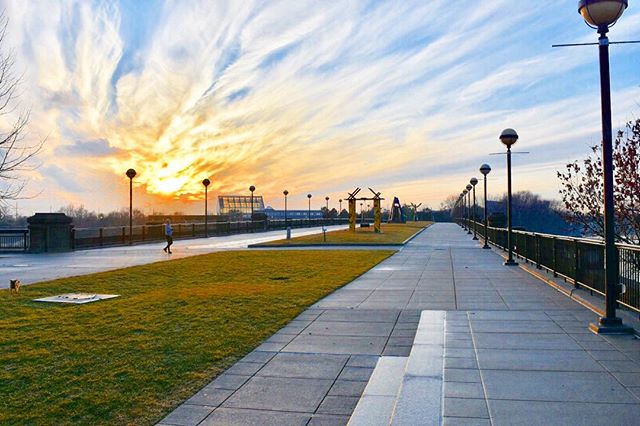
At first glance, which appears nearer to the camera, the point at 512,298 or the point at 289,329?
the point at 289,329

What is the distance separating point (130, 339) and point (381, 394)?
11.9ft

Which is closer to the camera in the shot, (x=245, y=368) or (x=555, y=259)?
(x=245, y=368)

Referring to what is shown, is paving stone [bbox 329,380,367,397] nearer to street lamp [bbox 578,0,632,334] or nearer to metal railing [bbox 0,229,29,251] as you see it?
street lamp [bbox 578,0,632,334]

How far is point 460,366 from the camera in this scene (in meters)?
5.48

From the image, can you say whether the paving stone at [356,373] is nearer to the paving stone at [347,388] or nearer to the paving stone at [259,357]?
the paving stone at [347,388]

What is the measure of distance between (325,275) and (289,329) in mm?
6694

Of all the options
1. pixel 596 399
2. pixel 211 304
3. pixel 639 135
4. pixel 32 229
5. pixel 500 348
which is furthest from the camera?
pixel 32 229

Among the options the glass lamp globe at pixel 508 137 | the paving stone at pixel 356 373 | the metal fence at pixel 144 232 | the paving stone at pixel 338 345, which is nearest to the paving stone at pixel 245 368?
the paving stone at pixel 338 345

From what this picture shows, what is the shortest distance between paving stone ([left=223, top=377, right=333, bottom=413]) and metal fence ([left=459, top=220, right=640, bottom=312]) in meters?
5.12

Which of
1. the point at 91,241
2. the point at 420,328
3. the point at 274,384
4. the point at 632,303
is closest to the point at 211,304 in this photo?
the point at 420,328

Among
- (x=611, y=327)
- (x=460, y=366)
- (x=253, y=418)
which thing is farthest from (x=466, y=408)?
(x=611, y=327)

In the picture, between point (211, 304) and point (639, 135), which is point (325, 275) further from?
point (639, 135)

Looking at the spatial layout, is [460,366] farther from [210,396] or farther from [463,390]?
[210,396]

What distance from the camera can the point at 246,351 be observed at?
623 cm
